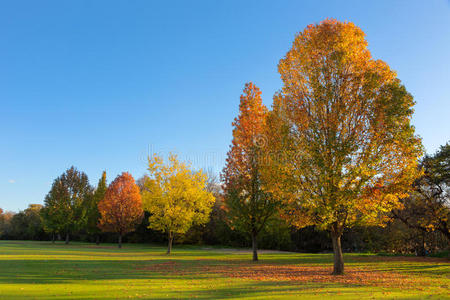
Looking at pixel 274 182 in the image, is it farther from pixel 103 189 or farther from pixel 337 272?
pixel 103 189

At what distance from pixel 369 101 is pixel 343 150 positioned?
320cm

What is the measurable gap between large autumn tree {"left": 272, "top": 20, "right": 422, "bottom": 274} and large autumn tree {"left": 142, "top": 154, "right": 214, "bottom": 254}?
736 inches

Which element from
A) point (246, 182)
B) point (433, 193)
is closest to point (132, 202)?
point (246, 182)

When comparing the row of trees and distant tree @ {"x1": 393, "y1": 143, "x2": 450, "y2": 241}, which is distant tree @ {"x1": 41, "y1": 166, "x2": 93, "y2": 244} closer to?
the row of trees

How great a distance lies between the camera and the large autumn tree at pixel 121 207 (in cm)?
4628

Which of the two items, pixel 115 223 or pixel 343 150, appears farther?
pixel 115 223

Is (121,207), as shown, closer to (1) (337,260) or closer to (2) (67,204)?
(2) (67,204)

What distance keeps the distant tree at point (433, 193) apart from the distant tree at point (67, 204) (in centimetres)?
5041

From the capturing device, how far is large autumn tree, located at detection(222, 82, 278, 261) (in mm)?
23875

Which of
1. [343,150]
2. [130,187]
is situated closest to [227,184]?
[343,150]

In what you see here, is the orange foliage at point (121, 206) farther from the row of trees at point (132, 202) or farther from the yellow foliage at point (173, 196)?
the yellow foliage at point (173, 196)

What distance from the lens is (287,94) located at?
18.2 meters

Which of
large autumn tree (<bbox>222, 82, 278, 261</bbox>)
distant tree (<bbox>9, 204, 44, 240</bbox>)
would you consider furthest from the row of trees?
distant tree (<bbox>9, 204, 44, 240</bbox>)

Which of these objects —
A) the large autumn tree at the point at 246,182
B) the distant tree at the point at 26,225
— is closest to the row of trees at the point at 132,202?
the large autumn tree at the point at 246,182
